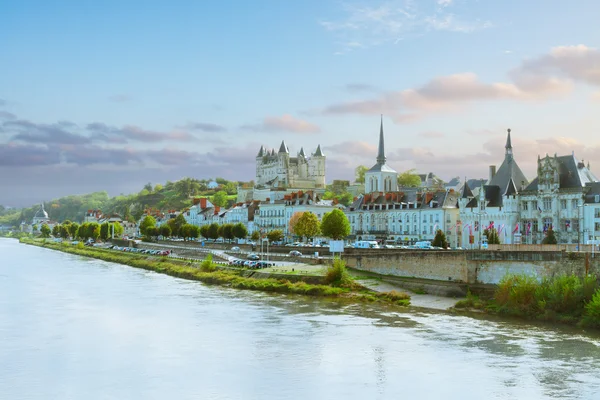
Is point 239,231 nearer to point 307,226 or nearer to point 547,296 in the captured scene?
point 307,226

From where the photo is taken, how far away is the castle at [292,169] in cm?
14575

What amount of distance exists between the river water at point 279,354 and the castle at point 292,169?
106862mm

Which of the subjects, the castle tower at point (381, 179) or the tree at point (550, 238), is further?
the castle tower at point (381, 179)

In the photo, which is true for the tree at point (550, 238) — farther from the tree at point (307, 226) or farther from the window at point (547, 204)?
the tree at point (307, 226)

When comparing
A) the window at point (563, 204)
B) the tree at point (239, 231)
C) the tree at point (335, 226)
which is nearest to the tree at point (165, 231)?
the tree at point (239, 231)

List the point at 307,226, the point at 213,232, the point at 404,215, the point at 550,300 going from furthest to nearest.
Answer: the point at 213,232 < the point at 404,215 < the point at 307,226 < the point at 550,300

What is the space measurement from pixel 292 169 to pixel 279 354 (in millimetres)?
124841

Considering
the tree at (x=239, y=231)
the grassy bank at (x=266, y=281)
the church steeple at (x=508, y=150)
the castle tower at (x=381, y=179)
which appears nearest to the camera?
the grassy bank at (x=266, y=281)

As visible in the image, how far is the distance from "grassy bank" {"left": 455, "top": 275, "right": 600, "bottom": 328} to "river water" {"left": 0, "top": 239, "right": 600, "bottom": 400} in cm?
149

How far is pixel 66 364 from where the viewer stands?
23922mm

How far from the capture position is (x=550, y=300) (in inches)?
1256

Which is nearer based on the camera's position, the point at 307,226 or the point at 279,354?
the point at 279,354

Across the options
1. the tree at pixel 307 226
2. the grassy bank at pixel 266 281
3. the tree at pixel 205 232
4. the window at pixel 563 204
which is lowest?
the grassy bank at pixel 266 281

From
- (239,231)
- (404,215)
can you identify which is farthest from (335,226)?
(239,231)
